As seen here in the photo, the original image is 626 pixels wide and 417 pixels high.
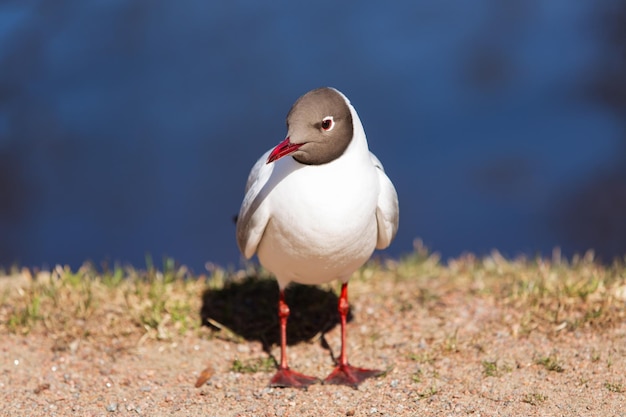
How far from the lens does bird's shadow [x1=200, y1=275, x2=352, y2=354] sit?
20.7 feet

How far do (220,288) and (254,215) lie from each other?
2040 mm

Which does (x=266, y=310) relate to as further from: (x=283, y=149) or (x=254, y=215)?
(x=283, y=149)

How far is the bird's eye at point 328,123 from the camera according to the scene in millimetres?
4766

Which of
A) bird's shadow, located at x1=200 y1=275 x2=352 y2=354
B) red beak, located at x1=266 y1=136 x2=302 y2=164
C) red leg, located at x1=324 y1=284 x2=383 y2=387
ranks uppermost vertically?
red beak, located at x1=266 y1=136 x2=302 y2=164

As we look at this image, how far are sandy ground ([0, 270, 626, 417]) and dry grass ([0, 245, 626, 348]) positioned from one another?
0.23 ft

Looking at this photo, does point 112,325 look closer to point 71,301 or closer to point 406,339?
point 71,301

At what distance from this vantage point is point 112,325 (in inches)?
250

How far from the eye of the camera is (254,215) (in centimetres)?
510

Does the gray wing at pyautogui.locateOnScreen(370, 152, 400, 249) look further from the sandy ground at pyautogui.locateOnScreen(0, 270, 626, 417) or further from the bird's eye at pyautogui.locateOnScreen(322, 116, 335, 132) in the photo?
the sandy ground at pyautogui.locateOnScreen(0, 270, 626, 417)

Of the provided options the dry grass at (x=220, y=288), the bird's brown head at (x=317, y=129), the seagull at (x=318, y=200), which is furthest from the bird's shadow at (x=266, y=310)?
the bird's brown head at (x=317, y=129)

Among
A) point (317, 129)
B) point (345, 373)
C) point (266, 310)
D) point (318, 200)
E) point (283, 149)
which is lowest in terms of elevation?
point (345, 373)

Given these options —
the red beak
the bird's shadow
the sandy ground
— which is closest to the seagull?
the red beak

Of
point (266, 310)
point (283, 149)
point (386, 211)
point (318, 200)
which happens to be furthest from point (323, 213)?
point (266, 310)

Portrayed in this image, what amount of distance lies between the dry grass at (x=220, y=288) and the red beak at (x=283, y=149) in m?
2.01
